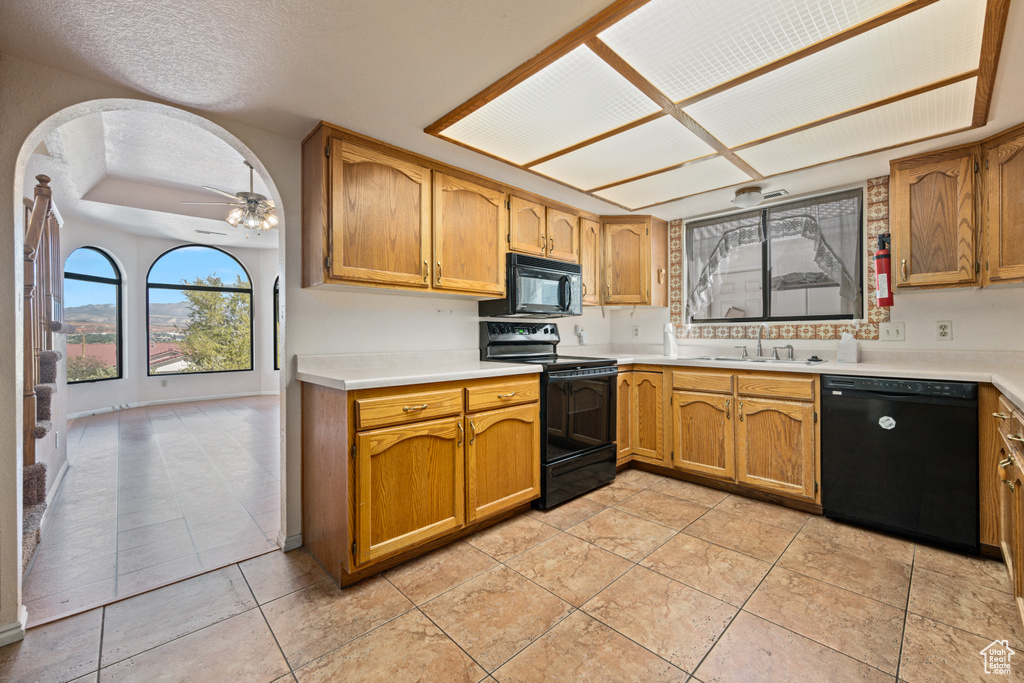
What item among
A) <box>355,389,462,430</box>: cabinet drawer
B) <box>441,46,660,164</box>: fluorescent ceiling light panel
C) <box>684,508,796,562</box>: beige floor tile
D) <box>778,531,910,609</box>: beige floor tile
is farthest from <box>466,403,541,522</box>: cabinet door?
<box>441,46,660,164</box>: fluorescent ceiling light panel

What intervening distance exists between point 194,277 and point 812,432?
840cm

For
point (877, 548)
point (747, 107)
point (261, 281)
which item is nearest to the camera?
point (747, 107)

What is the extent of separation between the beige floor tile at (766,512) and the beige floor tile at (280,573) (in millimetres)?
2365

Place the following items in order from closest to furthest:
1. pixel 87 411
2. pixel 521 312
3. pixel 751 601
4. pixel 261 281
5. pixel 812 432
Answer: pixel 751 601
pixel 812 432
pixel 521 312
pixel 87 411
pixel 261 281

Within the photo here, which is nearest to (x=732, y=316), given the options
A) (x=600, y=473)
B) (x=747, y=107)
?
(x=600, y=473)

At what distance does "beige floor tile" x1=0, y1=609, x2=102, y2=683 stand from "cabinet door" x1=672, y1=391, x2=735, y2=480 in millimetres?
3177

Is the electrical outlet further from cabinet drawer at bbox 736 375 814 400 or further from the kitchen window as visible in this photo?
cabinet drawer at bbox 736 375 814 400

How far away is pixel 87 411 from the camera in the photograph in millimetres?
5770

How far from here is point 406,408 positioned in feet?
6.57

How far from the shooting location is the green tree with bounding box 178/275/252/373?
696 cm

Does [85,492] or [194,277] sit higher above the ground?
[194,277]

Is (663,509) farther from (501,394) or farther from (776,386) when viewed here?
(501,394)

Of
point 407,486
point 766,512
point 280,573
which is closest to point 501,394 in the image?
point 407,486

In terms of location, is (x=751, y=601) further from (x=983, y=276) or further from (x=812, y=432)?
(x=983, y=276)
